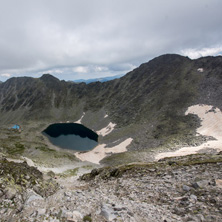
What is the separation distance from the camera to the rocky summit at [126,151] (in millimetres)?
10695

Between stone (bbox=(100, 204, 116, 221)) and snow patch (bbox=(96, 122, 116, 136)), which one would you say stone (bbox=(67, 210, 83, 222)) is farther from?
snow patch (bbox=(96, 122, 116, 136))

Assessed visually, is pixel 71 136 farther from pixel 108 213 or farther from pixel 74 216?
pixel 108 213

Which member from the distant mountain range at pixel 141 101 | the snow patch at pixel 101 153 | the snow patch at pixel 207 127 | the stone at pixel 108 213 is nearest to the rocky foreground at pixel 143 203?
the stone at pixel 108 213

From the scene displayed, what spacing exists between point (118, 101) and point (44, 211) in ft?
426

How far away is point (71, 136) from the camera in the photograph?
115 metres

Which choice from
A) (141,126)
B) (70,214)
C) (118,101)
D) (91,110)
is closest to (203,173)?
(70,214)

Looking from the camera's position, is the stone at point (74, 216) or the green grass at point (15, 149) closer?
the stone at point (74, 216)

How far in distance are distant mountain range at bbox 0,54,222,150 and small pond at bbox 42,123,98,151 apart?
8.18 m

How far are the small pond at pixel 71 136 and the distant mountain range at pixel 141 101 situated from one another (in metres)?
8.18

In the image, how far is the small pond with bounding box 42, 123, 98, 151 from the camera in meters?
94.4

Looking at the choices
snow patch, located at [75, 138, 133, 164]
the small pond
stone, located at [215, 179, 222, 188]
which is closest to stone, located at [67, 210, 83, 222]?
stone, located at [215, 179, 222, 188]

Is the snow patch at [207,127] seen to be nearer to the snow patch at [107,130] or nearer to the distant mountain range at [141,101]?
the distant mountain range at [141,101]

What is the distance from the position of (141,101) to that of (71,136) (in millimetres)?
62357

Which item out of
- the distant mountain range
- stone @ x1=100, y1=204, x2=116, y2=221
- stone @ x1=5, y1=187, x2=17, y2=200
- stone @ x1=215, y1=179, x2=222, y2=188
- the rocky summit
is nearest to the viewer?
stone @ x1=100, y1=204, x2=116, y2=221
